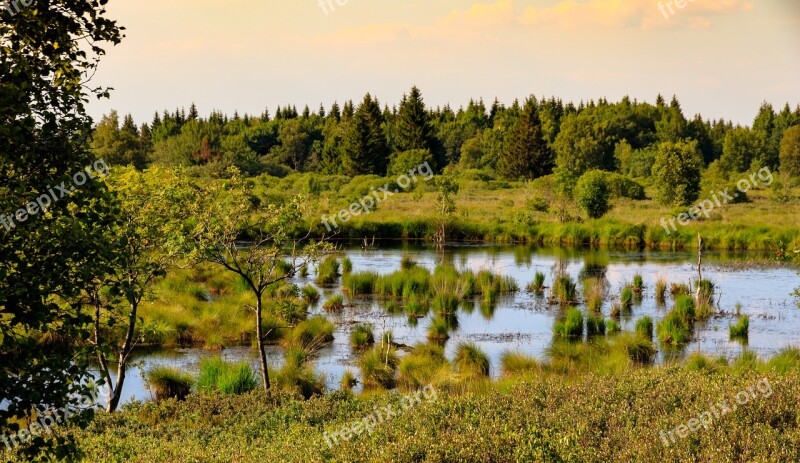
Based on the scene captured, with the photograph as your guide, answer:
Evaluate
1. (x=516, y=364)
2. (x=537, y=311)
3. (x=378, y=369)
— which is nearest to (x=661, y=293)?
(x=537, y=311)

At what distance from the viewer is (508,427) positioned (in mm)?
7480

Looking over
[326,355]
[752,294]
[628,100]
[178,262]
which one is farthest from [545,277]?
[628,100]

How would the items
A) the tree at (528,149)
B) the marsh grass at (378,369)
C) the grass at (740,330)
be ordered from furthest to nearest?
the tree at (528,149)
the grass at (740,330)
the marsh grass at (378,369)

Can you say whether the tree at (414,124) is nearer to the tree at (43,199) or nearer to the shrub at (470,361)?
the shrub at (470,361)

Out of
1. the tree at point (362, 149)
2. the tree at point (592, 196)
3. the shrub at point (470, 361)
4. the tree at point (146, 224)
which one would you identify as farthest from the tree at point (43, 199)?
the tree at point (362, 149)

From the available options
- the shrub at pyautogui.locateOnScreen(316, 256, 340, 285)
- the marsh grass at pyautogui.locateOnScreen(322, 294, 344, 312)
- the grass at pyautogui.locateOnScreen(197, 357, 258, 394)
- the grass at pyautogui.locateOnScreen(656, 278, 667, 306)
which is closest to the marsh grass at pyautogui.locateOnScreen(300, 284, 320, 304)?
the marsh grass at pyautogui.locateOnScreen(322, 294, 344, 312)

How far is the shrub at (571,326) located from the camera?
19.9 meters

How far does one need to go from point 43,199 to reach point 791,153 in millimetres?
92258

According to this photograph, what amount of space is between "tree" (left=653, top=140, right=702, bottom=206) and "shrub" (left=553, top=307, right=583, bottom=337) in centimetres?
3119

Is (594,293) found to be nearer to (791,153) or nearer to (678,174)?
(678,174)

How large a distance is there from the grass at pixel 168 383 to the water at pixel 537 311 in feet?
0.84

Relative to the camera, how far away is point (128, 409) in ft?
37.8

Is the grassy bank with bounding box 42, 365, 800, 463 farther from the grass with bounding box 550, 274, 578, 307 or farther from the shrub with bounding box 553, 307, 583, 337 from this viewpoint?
the grass with bounding box 550, 274, 578, 307

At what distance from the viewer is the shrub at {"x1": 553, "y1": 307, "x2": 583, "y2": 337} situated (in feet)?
65.3
